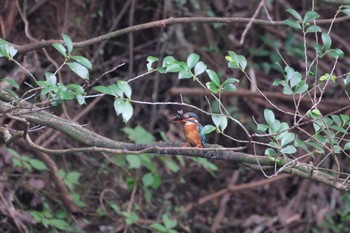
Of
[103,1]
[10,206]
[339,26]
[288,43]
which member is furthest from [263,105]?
[10,206]

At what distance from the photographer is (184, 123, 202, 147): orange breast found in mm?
3043

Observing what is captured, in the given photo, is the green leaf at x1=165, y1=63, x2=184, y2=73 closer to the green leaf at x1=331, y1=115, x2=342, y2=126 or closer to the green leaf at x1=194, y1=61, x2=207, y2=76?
the green leaf at x1=194, y1=61, x2=207, y2=76

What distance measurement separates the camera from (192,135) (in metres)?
3.07

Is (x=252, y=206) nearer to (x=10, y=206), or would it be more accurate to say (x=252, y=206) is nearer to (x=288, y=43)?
(x=288, y=43)

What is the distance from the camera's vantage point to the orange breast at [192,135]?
9.98ft

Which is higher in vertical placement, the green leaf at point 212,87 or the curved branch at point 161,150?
the green leaf at point 212,87

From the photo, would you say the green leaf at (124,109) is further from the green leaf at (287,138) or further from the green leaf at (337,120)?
the green leaf at (337,120)

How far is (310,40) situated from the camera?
19.0ft

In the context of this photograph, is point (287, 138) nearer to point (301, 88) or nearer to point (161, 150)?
point (301, 88)

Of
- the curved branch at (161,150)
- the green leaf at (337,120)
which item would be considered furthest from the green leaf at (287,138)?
the green leaf at (337,120)

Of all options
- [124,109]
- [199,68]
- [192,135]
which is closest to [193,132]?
[192,135]

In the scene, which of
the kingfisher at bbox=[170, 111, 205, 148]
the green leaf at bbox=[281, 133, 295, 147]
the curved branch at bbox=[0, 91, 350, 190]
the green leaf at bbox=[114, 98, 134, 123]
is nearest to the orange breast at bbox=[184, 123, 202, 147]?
the kingfisher at bbox=[170, 111, 205, 148]

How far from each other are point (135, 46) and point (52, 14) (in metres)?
0.72

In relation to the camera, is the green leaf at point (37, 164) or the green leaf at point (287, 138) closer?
the green leaf at point (287, 138)
